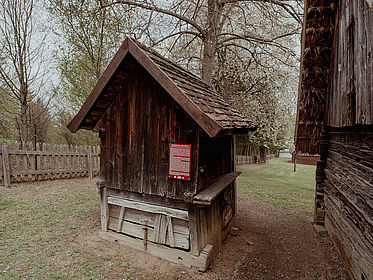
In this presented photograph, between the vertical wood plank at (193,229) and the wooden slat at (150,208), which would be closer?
the vertical wood plank at (193,229)

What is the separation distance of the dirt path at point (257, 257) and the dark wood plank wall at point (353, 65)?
308cm

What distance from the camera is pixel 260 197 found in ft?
32.5

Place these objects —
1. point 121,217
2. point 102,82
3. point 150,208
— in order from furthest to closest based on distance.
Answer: point 121,217, point 150,208, point 102,82

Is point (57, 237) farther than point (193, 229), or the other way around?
point (57, 237)

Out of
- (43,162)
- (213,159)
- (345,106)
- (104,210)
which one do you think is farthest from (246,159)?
(345,106)

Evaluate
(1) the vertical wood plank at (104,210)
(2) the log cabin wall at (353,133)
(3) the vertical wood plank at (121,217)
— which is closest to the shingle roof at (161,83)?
(1) the vertical wood plank at (104,210)

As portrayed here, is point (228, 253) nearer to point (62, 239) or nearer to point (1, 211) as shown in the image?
point (62, 239)

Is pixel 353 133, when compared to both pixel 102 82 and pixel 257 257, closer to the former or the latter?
pixel 257 257

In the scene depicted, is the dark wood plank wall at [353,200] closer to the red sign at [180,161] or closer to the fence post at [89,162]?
the red sign at [180,161]

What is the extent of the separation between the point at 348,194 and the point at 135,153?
4.58 metres

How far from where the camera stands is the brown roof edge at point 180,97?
3281mm

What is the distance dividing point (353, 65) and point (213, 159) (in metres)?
3.01

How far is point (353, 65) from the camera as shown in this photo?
3.31 meters

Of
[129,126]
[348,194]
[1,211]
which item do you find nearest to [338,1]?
[348,194]
